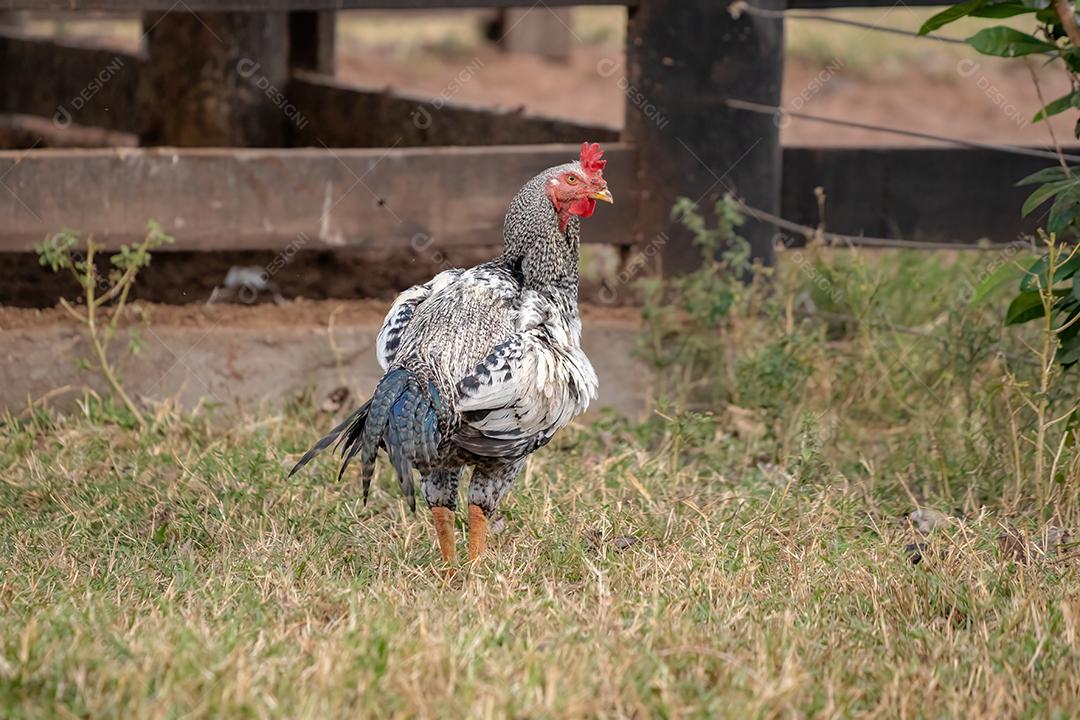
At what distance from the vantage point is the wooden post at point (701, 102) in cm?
565

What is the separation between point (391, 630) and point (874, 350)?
109 inches

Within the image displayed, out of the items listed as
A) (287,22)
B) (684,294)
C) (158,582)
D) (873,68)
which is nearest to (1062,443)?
(684,294)

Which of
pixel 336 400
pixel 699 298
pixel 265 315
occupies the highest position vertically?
pixel 699 298

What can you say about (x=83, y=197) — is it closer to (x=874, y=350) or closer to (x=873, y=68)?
(x=874, y=350)

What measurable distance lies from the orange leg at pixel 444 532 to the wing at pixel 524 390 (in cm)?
29

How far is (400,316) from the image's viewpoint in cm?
422

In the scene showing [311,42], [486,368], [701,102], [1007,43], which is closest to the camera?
[486,368]

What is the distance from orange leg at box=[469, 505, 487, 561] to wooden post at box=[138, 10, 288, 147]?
3542 millimetres

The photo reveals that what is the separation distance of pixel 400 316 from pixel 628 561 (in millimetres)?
1009

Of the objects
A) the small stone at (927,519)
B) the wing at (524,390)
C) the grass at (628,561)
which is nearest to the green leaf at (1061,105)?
the grass at (628,561)

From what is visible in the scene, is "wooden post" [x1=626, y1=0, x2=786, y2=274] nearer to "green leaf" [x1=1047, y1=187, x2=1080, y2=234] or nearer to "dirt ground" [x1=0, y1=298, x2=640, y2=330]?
"dirt ground" [x1=0, y1=298, x2=640, y2=330]

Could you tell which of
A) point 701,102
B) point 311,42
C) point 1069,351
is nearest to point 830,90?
point 311,42

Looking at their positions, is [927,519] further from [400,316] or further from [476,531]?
[400,316]

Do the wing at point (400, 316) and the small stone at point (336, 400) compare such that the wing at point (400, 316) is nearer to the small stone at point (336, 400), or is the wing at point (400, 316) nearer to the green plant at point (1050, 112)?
the small stone at point (336, 400)
